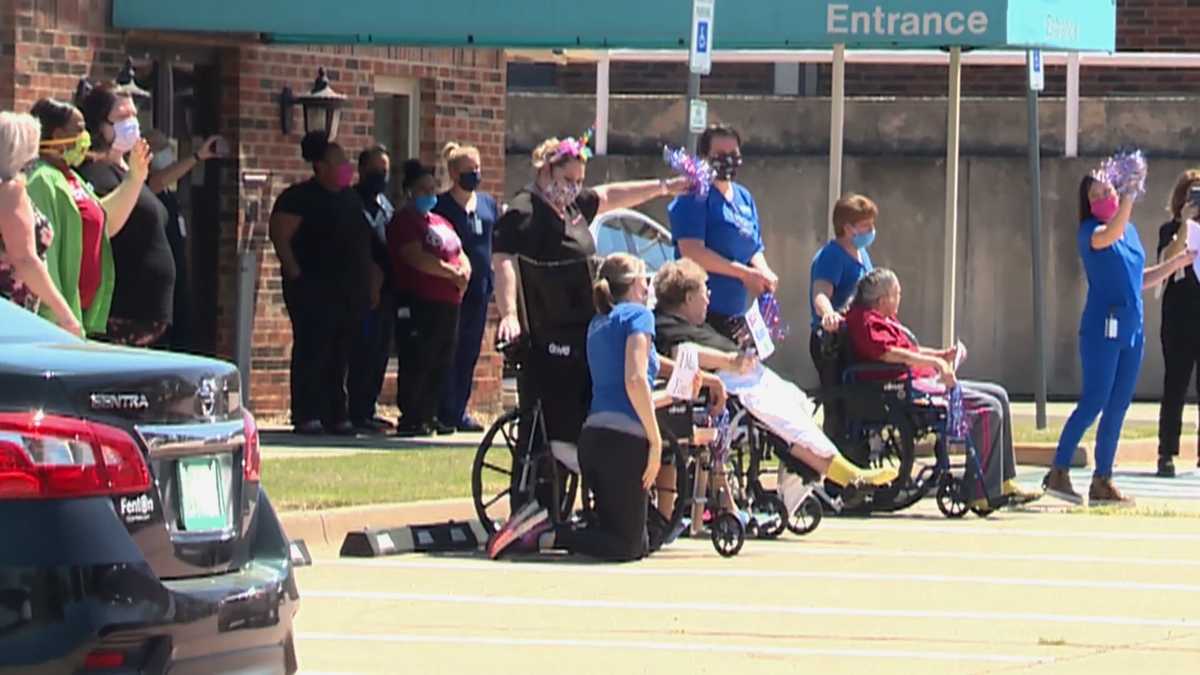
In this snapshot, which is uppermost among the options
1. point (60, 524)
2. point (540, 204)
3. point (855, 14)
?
point (855, 14)

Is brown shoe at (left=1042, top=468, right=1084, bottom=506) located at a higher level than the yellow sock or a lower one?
lower

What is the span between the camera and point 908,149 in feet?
80.8

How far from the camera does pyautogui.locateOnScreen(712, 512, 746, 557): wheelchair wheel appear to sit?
12906 millimetres

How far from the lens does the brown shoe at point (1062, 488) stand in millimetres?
15680

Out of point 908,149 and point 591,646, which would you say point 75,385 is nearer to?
point 591,646

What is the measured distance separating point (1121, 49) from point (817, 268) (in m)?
13.1

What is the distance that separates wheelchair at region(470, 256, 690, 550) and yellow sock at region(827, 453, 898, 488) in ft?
3.56

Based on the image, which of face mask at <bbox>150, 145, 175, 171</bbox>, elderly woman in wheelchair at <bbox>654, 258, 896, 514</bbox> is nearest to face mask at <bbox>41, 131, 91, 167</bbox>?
elderly woman in wheelchair at <bbox>654, 258, 896, 514</bbox>

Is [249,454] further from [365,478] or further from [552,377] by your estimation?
[365,478]

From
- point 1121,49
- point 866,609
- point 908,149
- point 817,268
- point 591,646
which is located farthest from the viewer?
point 1121,49

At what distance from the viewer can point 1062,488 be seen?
15695 mm

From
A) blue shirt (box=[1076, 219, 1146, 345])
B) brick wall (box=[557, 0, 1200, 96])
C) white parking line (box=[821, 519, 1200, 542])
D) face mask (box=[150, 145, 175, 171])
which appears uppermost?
brick wall (box=[557, 0, 1200, 96])

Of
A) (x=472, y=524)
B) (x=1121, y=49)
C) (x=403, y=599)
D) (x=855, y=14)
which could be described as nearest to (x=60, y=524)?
(x=403, y=599)

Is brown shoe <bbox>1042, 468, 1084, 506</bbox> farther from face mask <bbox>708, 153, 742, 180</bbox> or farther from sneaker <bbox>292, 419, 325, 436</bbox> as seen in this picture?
sneaker <bbox>292, 419, 325, 436</bbox>
